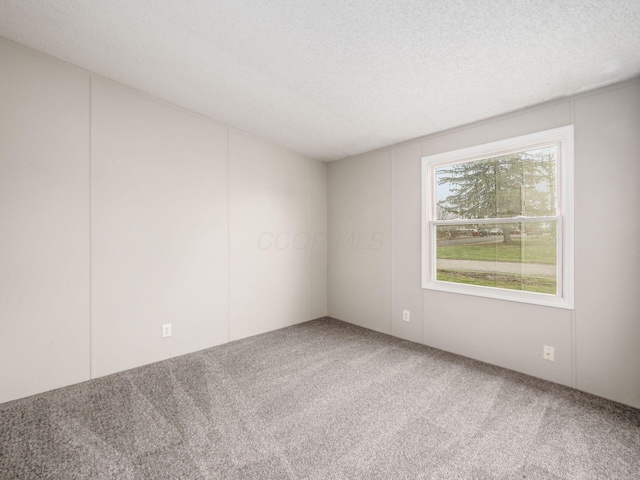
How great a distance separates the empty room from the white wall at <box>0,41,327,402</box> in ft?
0.06

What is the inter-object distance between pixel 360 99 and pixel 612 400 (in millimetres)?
3138

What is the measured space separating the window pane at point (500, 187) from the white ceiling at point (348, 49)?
507 millimetres

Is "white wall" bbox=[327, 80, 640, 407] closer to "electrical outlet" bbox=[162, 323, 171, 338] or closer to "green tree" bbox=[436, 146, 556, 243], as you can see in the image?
"green tree" bbox=[436, 146, 556, 243]

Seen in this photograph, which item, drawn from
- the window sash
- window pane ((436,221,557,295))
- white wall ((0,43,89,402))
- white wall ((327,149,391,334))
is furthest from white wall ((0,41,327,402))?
window pane ((436,221,557,295))

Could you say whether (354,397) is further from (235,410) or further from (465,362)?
(465,362)

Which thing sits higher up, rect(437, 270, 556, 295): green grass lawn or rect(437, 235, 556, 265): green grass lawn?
rect(437, 235, 556, 265): green grass lawn

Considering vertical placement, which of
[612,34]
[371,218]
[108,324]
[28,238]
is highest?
[612,34]

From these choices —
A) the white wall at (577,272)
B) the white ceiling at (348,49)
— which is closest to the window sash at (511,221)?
the white wall at (577,272)

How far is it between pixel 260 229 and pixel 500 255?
2.73 meters

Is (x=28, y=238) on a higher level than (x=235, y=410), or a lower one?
higher

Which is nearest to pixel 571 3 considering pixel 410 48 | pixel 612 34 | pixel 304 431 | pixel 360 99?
pixel 612 34

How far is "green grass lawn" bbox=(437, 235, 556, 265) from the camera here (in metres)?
2.54

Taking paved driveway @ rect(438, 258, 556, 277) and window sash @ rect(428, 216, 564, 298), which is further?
paved driveway @ rect(438, 258, 556, 277)

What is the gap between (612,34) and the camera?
1.62 meters
